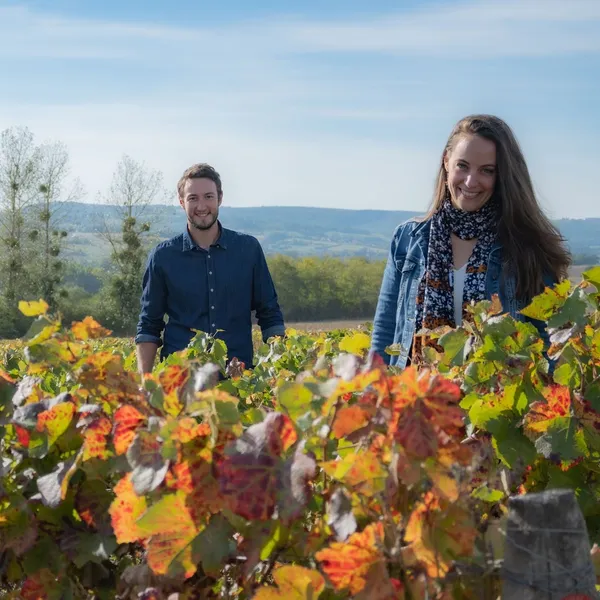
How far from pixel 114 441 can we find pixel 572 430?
0.93m

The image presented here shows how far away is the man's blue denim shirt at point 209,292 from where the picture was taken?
5.65 metres

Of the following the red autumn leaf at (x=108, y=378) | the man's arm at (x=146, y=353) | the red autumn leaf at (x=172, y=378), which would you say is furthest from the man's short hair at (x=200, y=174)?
the red autumn leaf at (x=172, y=378)

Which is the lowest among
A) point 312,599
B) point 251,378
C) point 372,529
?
point 251,378

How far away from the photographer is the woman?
3693 mm

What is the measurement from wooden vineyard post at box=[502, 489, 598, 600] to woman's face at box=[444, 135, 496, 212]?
8.63ft

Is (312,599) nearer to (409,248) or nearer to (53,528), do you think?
(53,528)

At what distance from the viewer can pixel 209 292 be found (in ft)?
18.7

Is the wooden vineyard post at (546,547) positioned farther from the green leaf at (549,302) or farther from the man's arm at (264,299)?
the man's arm at (264,299)

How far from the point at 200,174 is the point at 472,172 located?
96.8 inches

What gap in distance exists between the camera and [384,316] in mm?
4020

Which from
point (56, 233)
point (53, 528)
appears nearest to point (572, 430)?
point (53, 528)

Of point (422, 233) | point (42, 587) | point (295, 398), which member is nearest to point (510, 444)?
point (295, 398)

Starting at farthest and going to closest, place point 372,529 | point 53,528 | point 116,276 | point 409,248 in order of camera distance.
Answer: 1. point 116,276
2. point 409,248
3. point 53,528
4. point 372,529

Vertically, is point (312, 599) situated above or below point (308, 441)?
below
